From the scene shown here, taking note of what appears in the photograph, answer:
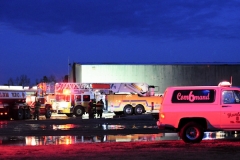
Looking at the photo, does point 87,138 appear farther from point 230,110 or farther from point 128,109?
point 128,109

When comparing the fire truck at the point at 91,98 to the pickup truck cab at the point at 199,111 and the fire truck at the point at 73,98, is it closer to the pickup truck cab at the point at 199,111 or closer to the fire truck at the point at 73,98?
the fire truck at the point at 73,98

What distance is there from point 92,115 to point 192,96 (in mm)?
19655

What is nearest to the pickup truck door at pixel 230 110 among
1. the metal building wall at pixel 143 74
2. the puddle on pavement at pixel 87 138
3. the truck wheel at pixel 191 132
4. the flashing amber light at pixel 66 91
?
the truck wheel at pixel 191 132

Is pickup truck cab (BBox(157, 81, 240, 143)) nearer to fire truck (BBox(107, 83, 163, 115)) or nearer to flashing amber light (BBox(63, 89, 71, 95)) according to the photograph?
fire truck (BBox(107, 83, 163, 115))

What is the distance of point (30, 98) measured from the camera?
42312mm

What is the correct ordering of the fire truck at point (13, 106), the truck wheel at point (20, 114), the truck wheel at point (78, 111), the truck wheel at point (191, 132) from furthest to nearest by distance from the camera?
the truck wheel at point (78, 111) < the truck wheel at point (20, 114) < the fire truck at point (13, 106) < the truck wheel at point (191, 132)

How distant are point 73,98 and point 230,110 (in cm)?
2521

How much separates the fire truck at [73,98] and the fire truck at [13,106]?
3.83m

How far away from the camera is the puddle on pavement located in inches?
723

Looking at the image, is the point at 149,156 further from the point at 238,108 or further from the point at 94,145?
the point at 238,108

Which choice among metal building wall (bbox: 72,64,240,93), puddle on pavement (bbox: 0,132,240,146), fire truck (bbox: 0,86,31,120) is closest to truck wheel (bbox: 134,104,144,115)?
metal building wall (bbox: 72,64,240,93)

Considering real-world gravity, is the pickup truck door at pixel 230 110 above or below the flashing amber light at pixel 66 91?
below

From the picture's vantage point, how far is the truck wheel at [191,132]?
16.9 m

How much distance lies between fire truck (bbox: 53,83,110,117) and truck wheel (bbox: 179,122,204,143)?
78.5 feet
